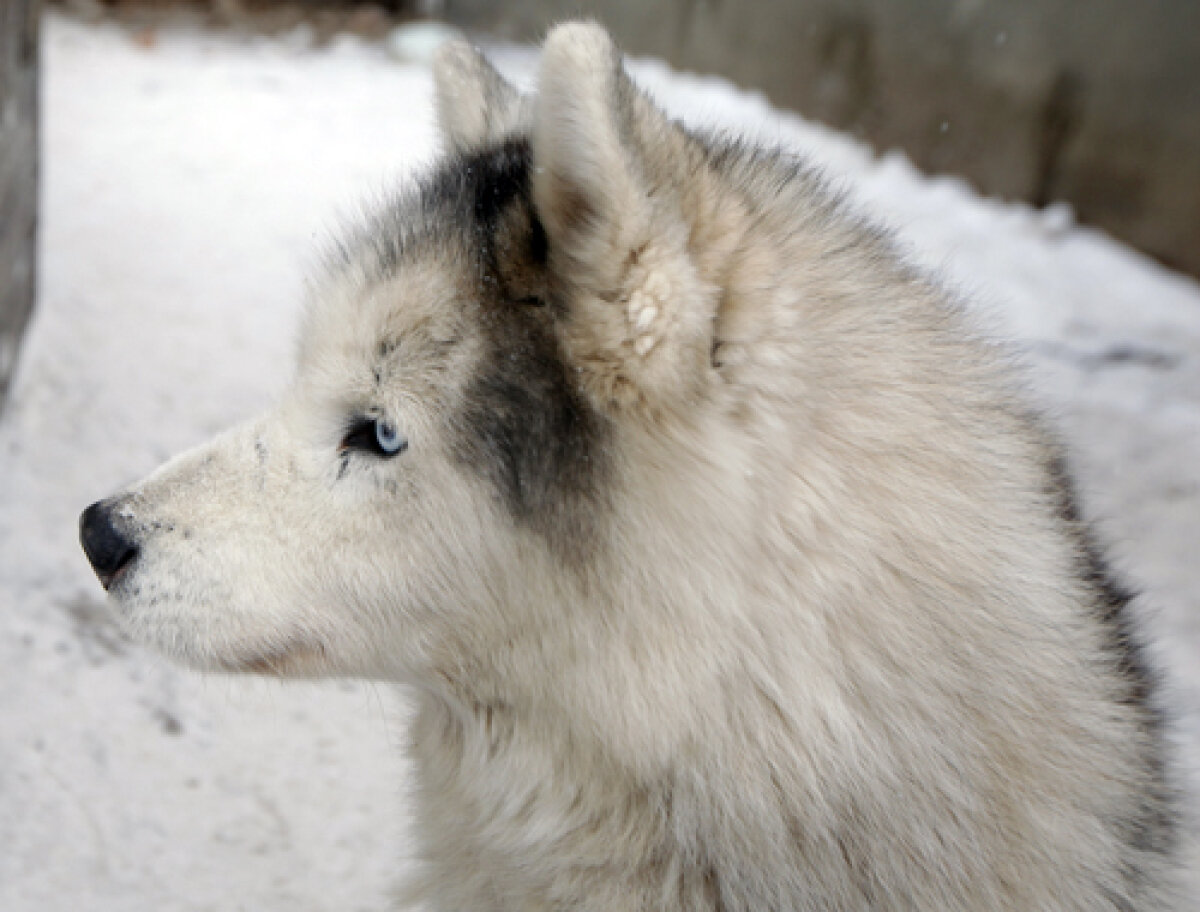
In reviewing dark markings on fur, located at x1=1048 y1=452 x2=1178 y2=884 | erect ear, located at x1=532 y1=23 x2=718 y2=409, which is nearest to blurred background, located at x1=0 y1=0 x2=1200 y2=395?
erect ear, located at x1=532 y1=23 x2=718 y2=409

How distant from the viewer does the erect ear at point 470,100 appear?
7.11 ft

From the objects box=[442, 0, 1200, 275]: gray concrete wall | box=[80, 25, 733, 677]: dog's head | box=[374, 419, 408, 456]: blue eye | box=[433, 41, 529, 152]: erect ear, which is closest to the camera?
box=[80, 25, 733, 677]: dog's head

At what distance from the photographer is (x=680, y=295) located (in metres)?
1.56

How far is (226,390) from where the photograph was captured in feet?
15.4

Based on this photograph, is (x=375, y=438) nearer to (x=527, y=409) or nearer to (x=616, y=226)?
(x=527, y=409)

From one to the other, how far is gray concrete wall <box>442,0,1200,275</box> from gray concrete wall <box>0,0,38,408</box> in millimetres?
2187

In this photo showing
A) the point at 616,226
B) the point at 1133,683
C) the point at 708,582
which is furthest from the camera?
the point at 1133,683

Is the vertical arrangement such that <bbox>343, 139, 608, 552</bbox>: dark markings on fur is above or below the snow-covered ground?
above

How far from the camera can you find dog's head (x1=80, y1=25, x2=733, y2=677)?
1640 millimetres

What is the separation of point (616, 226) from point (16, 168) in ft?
10.6

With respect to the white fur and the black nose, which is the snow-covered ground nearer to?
the white fur

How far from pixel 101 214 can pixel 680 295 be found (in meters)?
5.13

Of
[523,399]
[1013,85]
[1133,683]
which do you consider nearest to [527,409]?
[523,399]

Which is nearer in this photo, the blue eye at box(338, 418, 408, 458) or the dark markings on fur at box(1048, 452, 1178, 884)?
the blue eye at box(338, 418, 408, 458)
